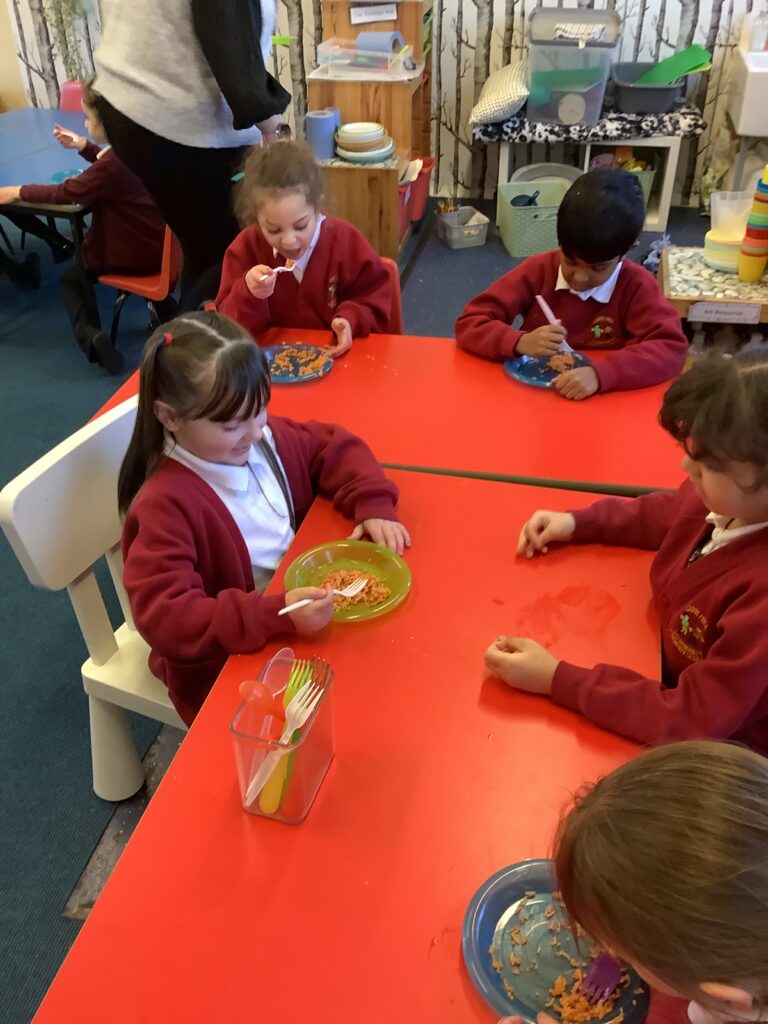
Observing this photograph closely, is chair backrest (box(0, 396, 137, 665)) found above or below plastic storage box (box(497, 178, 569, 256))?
above

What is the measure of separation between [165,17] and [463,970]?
2.22 meters

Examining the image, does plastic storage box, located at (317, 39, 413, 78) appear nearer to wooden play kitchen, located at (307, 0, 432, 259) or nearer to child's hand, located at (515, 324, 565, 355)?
wooden play kitchen, located at (307, 0, 432, 259)

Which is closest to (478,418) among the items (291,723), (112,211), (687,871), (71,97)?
(291,723)

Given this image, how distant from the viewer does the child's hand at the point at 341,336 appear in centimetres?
180

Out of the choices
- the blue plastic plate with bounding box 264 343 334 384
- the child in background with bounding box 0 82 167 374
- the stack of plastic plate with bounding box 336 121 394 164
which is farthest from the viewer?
the stack of plastic plate with bounding box 336 121 394 164

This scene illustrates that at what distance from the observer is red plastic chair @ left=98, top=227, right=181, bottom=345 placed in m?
2.83

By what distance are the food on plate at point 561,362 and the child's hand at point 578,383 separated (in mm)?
56

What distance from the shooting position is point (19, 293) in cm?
383

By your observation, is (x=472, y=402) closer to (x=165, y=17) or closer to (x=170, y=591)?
(x=170, y=591)

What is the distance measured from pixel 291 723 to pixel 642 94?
396cm

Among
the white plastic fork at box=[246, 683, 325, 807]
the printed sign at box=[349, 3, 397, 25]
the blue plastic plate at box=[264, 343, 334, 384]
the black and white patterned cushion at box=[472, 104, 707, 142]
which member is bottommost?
the black and white patterned cushion at box=[472, 104, 707, 142]

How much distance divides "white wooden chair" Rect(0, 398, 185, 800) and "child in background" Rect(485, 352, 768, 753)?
668mm

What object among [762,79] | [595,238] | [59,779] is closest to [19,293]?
[59,779]

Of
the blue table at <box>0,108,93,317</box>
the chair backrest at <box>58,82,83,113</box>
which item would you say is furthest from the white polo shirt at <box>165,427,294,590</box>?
the chair backrest at <box>58,82,83,113</box>
